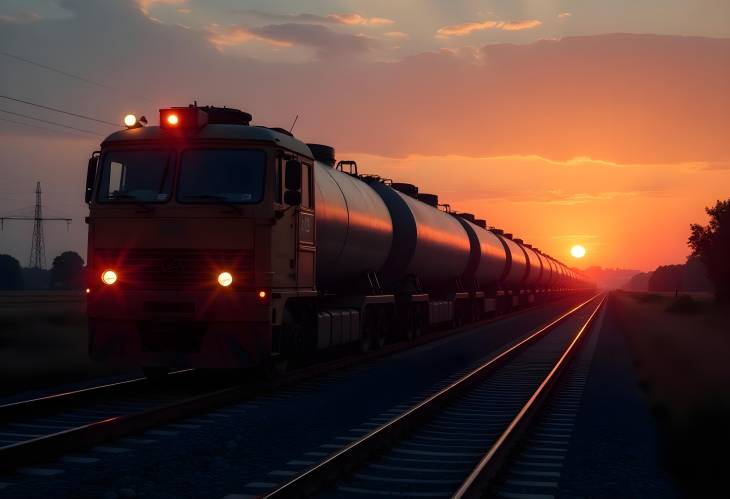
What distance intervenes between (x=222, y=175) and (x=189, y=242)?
3.81 feet

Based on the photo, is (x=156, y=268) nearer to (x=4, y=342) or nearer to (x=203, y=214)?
(x=203, y=214)

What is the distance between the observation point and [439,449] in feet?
31.9

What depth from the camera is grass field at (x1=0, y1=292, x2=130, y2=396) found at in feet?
53.1

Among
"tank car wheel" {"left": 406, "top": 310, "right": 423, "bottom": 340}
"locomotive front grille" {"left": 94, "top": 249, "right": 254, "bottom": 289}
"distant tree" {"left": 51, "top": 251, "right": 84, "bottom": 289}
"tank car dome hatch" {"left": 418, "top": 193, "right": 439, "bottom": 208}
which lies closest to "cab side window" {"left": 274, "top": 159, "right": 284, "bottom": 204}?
"locomotive front grille" {"left": 94, "top": 249, "right": 254, "bottom": 289}

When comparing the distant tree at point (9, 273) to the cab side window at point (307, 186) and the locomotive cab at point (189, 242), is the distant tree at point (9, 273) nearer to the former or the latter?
the cab side window at point (307, 186)

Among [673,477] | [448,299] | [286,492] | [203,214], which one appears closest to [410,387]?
[203,214]

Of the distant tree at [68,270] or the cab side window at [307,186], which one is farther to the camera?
the distant tree at [68,270]

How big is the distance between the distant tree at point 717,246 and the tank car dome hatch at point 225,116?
58428mm

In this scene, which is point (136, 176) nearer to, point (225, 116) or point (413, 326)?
point (225, 116)

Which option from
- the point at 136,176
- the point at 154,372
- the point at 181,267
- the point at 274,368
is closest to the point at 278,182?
the point at 181,267

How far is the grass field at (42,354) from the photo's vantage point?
53.1ft

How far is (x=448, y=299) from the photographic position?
31.6 m

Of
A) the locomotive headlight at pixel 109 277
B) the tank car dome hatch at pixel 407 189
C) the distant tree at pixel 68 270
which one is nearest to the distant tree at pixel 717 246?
the tank car dome hatch at pixel 407 189

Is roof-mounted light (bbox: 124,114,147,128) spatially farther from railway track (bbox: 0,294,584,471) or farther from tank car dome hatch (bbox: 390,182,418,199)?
tank car dome hatch (bbox: 390,182,418,199)
